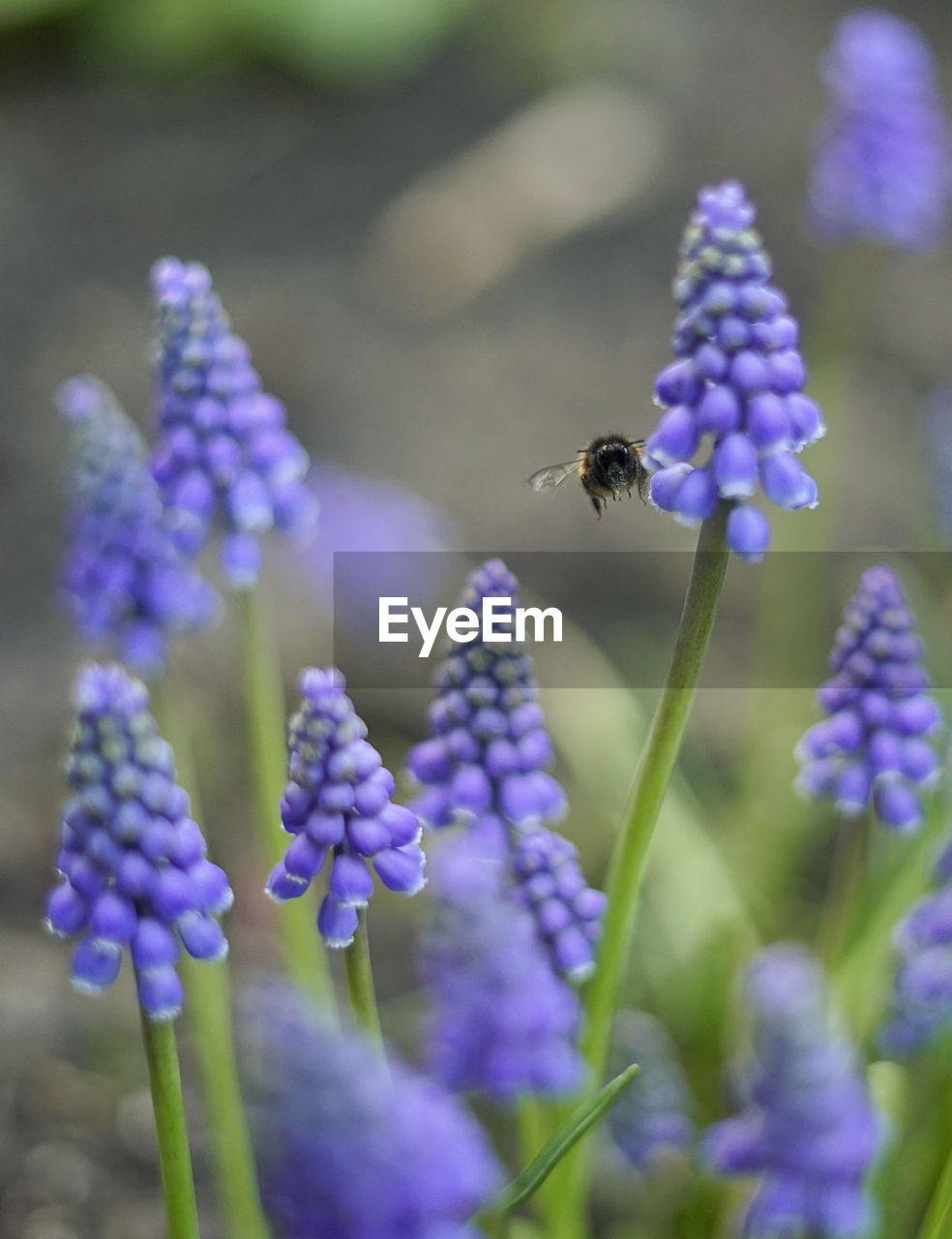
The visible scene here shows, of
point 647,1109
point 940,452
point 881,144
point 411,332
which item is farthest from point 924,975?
point 411,332

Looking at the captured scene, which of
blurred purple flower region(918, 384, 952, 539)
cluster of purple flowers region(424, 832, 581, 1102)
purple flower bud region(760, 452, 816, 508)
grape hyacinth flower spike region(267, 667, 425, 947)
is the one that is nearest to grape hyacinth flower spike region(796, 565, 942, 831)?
purple flower bud region(760, 452, 816, 508)

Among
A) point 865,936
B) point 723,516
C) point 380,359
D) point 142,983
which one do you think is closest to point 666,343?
point 380,359

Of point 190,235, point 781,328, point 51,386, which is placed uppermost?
point 190,235

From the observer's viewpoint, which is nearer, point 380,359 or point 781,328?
point 781,328

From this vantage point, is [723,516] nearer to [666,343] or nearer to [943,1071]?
[943,1071]

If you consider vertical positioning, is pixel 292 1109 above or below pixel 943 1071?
above

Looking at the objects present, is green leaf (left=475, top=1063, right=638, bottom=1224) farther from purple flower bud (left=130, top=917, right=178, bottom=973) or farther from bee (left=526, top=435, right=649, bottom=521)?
bee (left=526, top=435, right=649, bottom=521)

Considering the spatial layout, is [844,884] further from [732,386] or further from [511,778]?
[732,386]
